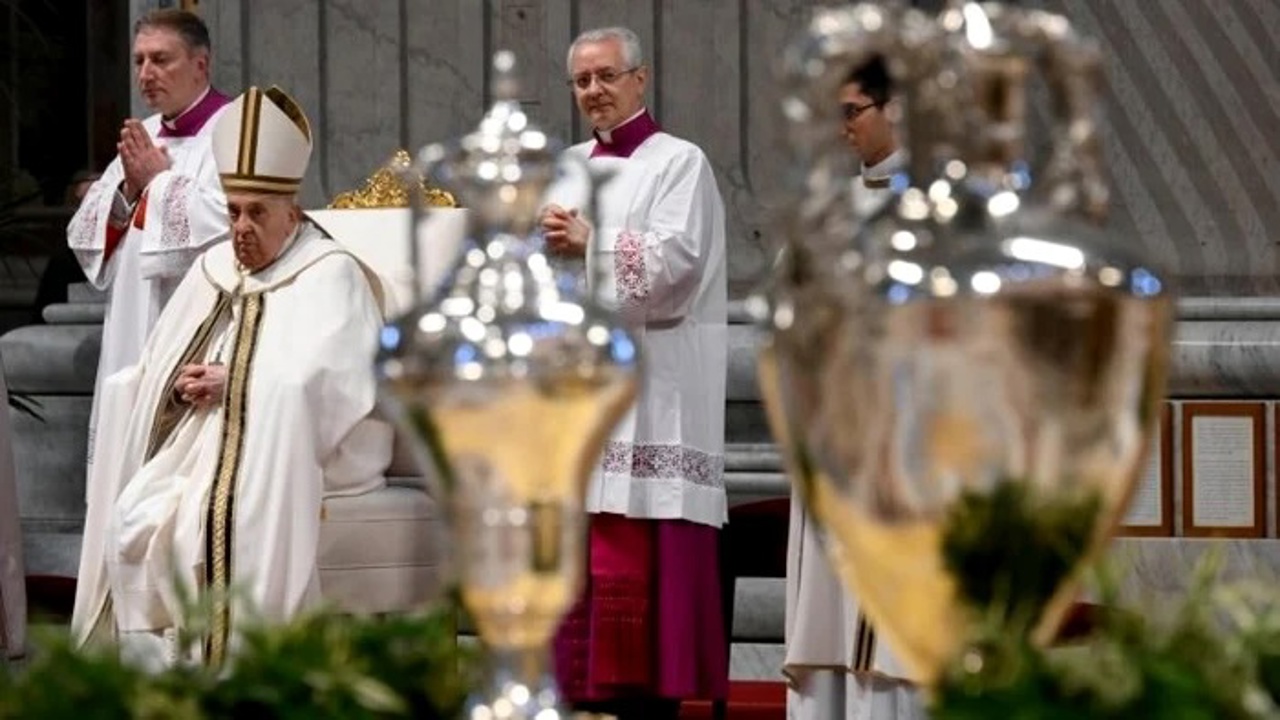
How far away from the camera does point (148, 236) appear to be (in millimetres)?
8789

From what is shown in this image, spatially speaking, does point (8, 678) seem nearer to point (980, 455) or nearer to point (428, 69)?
point (980, 455)

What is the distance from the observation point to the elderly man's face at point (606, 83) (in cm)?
835

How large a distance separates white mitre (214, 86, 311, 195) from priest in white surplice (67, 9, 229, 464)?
1483mm

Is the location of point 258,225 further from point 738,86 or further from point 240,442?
point 738,86

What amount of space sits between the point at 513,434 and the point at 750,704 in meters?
6.85

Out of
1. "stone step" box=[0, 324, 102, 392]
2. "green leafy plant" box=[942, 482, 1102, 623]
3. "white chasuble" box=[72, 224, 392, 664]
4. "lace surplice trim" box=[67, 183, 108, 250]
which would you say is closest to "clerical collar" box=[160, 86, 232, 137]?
"lace surplice trim" box=[67, 183, 108, 250]

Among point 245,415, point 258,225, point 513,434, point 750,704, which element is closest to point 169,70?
point 258,225

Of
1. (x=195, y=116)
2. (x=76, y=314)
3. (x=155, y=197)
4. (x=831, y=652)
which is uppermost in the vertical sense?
(x=195, y=116)

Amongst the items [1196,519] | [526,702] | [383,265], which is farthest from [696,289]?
[526,702]

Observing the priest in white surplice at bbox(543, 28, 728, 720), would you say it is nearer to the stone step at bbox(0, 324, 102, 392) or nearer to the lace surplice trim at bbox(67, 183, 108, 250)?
the lace surplice trim at bbox(67, 183, 108, 250)

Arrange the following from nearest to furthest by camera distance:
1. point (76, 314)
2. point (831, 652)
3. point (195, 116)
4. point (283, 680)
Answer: point (283, 680) → point (831, 652) → point (195, 116) → point (76, 314)

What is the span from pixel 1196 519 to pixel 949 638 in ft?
24.1

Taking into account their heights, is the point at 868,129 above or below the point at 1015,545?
above

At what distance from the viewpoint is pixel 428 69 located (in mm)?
10438
